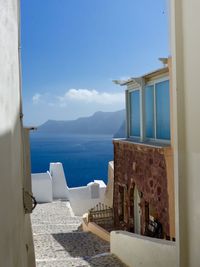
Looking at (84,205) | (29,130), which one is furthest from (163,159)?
(84,205)

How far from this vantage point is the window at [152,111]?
10.1 metres

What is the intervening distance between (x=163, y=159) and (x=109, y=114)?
10370 cm

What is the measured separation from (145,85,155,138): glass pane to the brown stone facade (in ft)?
1.98

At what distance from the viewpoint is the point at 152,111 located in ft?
36.2

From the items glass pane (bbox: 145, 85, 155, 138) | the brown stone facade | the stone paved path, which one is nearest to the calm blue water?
the stone paved path

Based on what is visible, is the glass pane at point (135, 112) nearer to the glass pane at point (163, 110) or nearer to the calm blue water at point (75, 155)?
the glass pane at point (163, 110)

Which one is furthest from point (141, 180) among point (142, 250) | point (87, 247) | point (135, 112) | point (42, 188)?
point (42, 188)

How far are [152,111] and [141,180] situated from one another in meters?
2.08

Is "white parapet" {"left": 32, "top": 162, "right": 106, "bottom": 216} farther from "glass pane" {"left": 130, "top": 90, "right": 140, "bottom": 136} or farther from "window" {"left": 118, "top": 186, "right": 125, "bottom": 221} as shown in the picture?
"glass pane" {"left": 130, "top": 90, "right": 140, "bottom": 136}

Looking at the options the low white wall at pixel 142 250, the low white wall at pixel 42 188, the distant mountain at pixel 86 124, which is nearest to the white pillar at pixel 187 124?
the low white wall at pixel 142 250

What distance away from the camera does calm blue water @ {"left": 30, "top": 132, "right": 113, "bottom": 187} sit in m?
51.6

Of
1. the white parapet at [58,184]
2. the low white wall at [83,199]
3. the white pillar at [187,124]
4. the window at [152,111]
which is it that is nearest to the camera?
the white pillar at [187,124]

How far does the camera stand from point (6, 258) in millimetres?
2742

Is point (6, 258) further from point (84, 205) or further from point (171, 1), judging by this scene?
point (84, 205)
